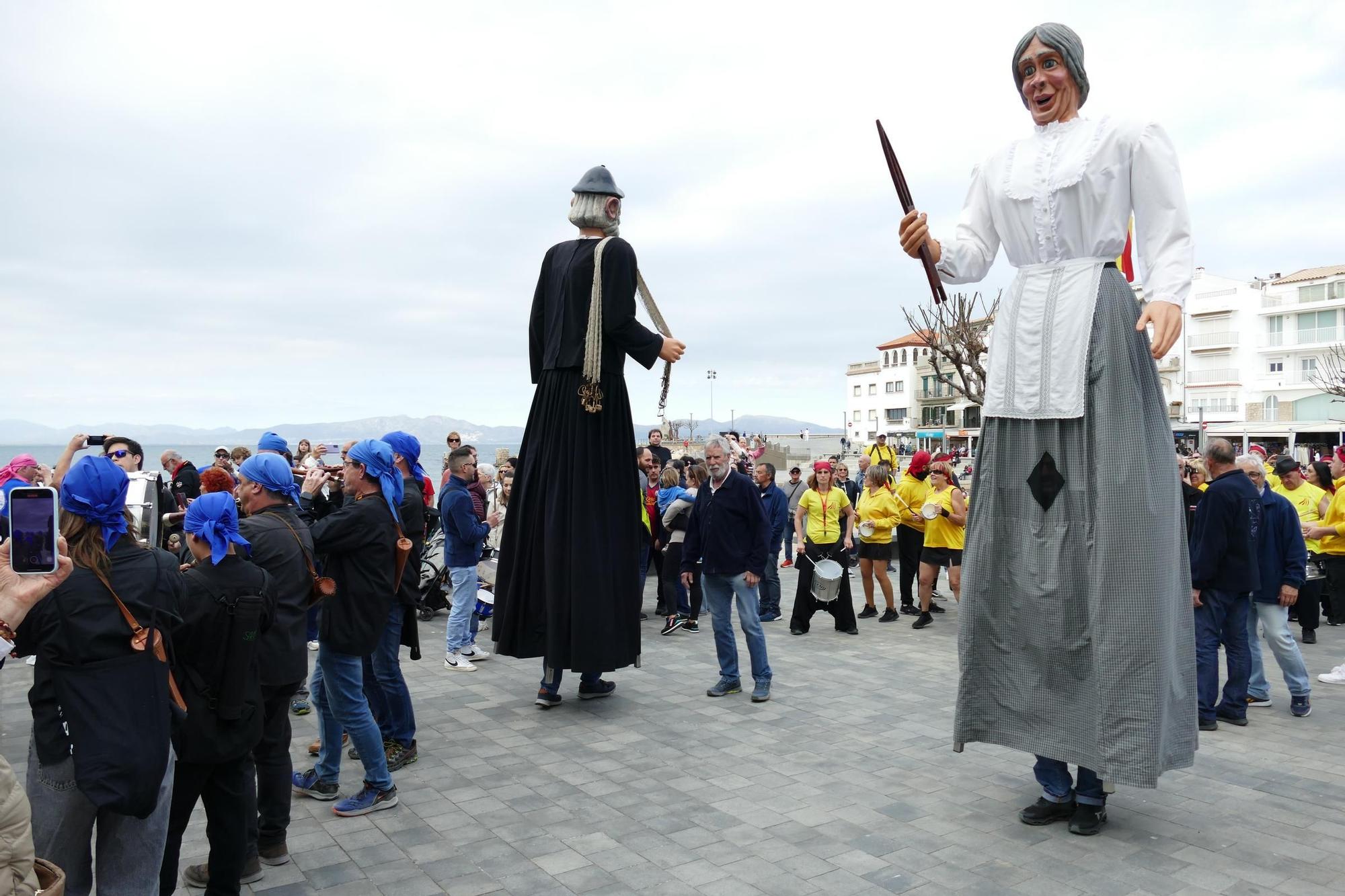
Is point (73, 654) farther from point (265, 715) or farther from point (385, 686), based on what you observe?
point (385, 686)

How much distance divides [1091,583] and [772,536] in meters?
6.68

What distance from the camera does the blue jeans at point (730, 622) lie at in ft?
22.1

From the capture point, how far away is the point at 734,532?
7176 millimetres

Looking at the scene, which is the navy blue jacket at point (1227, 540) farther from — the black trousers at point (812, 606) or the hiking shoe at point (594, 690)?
the hiking shoe at point (594, 690)

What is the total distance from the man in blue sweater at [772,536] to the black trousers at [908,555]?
1.42 m

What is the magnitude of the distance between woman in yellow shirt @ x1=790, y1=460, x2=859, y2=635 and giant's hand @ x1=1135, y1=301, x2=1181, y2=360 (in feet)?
19.9

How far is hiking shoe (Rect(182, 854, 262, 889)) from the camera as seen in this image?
3832mm

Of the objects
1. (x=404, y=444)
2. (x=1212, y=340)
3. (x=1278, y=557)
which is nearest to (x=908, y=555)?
(x=1278, y=557)

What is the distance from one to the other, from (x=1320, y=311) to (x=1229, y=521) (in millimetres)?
55410

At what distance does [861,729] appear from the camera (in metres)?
5.87

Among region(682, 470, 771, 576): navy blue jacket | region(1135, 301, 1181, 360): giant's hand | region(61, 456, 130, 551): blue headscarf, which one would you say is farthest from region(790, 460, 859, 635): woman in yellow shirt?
region(61, 456, 130, 551): blue headscarf

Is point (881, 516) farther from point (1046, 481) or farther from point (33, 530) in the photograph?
point (33, 530)

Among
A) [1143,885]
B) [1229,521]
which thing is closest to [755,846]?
[1143,885]

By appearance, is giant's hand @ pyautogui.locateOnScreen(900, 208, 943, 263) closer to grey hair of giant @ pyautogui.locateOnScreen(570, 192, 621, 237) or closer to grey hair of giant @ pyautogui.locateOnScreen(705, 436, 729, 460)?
grey hair of giant @ pyautogui.locateOnScreen(570, 192, 621, 237)
